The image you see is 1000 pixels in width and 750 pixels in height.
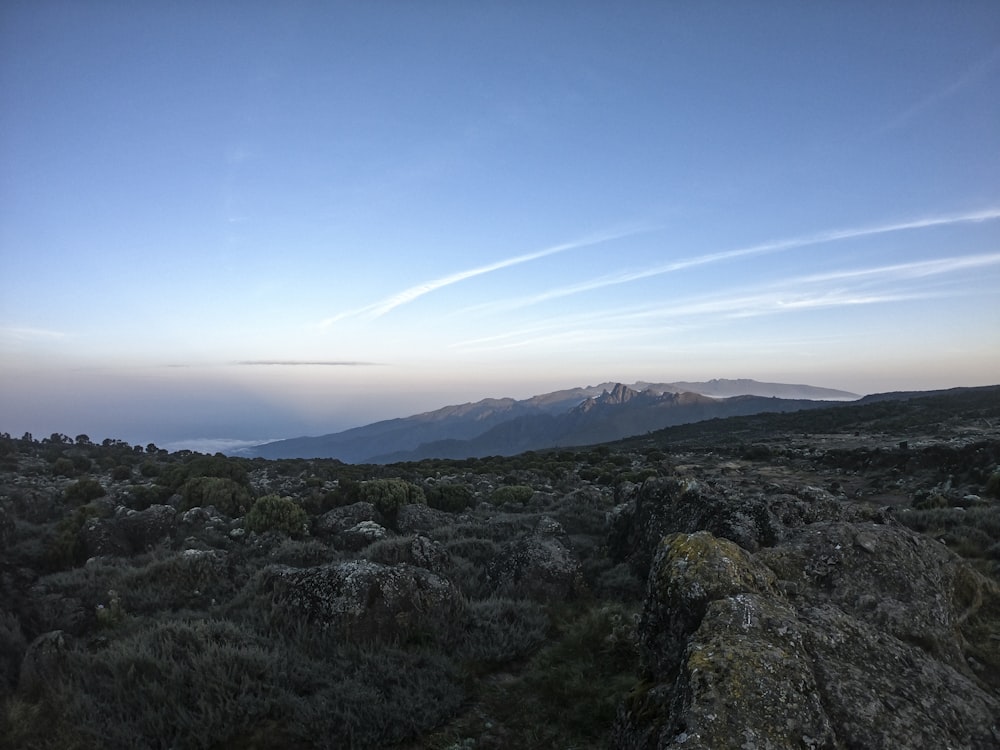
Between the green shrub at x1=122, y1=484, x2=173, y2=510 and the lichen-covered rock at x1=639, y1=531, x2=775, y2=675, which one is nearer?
the lichen-covered rock at x1=639, y1=531, x2=775, y2=675

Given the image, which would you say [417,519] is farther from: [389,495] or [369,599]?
[369,599]

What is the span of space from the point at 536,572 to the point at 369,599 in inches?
127

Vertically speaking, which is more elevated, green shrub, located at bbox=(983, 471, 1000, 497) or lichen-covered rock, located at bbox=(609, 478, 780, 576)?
lichen-covered rock, located at bbox=(609, 478, 780, 576)

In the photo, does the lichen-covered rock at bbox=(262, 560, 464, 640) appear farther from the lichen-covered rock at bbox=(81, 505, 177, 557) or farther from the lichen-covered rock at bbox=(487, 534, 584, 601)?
the lichen-covered rock at bbox=(81, 505, 177, 557)

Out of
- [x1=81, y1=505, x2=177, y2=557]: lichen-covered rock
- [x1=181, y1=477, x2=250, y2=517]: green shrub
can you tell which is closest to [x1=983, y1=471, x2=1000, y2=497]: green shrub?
[x1=181, y1=477, x2=250, y2=517]: green shrub

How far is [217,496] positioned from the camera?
15516 mm

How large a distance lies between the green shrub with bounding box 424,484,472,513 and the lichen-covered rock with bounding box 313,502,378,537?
12.1ft

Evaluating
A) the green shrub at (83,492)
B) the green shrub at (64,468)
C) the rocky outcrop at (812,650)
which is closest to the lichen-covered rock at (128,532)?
the green shrub at (83,492)

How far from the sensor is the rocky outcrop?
3.33 m

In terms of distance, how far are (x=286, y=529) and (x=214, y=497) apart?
14.9 feet

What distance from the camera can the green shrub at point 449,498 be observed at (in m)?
17.5

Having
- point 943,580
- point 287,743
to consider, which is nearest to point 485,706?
point 287,743

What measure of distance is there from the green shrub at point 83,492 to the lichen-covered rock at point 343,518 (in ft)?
30.4

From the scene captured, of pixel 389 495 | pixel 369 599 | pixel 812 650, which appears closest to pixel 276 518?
pixel 389 495
